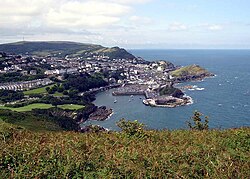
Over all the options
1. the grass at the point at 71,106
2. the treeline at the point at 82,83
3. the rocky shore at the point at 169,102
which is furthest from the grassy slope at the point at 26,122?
the treeline at the point at 82,83

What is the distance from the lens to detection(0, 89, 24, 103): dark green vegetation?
4875cm

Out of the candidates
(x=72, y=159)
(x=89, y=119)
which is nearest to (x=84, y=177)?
(x=72, y=159)

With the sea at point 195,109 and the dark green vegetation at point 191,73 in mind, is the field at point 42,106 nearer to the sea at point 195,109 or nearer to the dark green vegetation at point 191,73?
the sea at point 195,109

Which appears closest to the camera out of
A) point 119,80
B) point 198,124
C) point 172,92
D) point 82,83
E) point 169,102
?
point 198,124

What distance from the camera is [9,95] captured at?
50406 millimetres

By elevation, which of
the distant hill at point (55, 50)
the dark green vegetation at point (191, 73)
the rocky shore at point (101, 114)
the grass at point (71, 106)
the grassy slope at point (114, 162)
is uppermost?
the grassy slope at point (114, 162)

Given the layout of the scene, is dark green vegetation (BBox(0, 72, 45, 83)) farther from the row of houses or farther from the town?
the row of houses

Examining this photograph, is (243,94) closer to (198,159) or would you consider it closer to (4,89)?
(4,89)

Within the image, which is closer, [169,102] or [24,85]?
[169,102]

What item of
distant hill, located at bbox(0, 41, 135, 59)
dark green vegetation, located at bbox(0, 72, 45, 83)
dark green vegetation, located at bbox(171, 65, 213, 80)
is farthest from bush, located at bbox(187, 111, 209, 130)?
distant hill, located at bbox(0, 41, 135, 59)

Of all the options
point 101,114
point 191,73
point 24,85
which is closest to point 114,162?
point 101,114

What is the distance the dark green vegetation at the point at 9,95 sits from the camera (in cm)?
4875

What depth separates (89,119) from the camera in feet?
143

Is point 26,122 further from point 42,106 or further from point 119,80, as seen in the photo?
point 119,80
